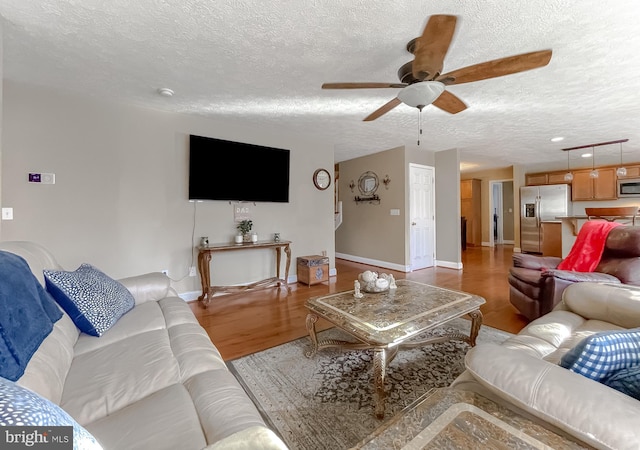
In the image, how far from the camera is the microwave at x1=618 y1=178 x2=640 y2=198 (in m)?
5.84

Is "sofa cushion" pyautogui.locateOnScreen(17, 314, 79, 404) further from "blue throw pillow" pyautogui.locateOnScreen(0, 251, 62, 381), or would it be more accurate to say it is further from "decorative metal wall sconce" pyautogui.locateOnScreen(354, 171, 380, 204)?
Result: "decorative metal wall sconce" pyautogui.locateOnScreen(354, 171, 380, 204)

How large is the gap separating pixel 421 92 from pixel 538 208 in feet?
22.4

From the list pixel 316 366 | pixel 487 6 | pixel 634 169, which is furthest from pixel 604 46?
pixel 634 169

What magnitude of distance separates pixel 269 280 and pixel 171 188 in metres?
1.71

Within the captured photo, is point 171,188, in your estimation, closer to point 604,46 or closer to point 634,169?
point 604,46

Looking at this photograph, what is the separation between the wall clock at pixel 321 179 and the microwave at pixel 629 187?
21.3 ft

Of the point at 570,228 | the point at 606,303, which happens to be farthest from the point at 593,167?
the point at 606,303

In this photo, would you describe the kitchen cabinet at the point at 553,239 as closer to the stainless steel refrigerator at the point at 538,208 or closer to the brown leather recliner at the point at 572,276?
the stainless steel refrigerator at the point at 538,208

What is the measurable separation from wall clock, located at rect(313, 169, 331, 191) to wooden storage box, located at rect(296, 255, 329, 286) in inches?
47.0

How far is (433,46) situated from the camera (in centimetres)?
158

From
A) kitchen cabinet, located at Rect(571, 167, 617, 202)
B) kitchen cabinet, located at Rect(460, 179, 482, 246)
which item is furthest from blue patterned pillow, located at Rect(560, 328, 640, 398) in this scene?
kitchen cabinet, located at Rect(460, 179, 482, 246)

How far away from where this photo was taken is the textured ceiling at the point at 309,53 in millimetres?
1670

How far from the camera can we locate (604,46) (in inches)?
78.8

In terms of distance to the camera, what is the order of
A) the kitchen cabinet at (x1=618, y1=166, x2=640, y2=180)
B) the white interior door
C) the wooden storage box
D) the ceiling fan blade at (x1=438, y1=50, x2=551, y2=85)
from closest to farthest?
the ceiling fan blade at (x1=438, y1=50, x2=551, y2=85), the wooden storage box, the white interior door, the kitchen cabinet at (x1=618, y1=166, x2=640, y2=180)
